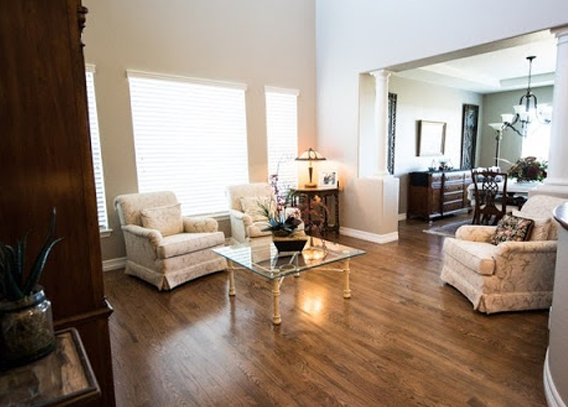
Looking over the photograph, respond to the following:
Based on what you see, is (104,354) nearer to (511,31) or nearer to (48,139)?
(48,139)

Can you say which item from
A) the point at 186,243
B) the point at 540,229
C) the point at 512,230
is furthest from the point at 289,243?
the point at 540,229

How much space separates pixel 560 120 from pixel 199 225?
153 inches

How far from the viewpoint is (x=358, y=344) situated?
97.5 inches

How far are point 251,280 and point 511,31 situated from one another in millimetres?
3712

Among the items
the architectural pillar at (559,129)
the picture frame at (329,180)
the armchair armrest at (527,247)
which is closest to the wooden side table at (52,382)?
the armchair armrest at (527,247)

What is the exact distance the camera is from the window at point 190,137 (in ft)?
14.0

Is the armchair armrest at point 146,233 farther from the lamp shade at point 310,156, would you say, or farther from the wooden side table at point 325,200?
the lamp shade at point 310,156

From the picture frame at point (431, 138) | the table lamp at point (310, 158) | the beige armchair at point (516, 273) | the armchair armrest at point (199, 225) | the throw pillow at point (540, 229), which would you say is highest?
the picture frame at point (431, 138)

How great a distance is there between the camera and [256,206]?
4734 millimetres

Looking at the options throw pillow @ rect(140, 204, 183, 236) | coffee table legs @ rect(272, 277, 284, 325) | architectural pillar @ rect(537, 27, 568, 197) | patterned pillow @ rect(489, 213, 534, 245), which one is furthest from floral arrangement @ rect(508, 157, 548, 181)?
throw pillow @ rect(140, 204, 183, 236)

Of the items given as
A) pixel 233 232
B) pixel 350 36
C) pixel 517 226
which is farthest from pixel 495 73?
pixel 233 232

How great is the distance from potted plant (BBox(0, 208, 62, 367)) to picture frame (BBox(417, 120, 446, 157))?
7025 mm

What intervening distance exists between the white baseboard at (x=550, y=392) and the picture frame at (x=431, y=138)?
5.60 meters

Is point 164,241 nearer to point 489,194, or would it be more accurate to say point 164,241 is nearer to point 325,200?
point 325,200
